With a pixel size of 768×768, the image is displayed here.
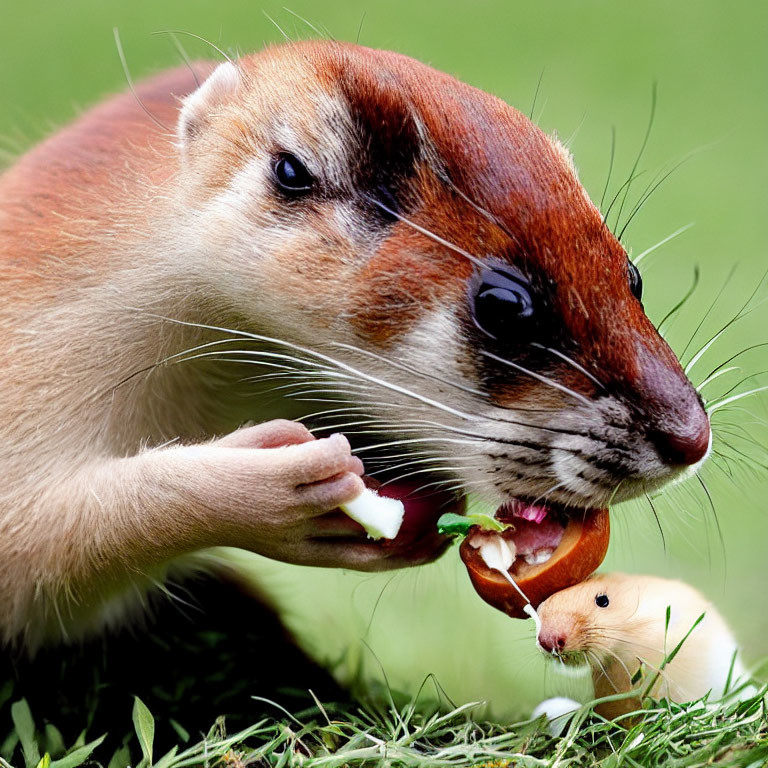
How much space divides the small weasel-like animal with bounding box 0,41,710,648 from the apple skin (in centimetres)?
7

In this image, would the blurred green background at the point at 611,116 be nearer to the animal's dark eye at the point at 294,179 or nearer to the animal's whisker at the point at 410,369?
the animal's whisker at the point at 410,369

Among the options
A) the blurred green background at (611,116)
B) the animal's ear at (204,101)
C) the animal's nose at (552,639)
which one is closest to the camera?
the animal's nose at (552,639)

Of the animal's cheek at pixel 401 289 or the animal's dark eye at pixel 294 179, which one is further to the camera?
the animal's dark eye at pixel 294 179

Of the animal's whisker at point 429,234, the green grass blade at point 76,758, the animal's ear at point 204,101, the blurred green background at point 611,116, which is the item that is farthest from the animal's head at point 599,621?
the animal's ear at point 204,101

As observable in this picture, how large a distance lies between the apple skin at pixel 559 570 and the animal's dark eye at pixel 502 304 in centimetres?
40

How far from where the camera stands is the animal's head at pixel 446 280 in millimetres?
2326

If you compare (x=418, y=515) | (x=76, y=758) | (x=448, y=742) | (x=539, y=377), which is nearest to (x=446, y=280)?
(x=539, y=377)

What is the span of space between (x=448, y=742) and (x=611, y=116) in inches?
208

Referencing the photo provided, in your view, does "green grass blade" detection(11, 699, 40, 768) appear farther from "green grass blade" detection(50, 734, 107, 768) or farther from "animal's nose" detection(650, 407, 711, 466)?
"animal's nose" detection(650, 407, 711, 466)

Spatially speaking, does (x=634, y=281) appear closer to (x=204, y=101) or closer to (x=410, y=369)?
(x=410, y=369)

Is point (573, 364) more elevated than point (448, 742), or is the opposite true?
point (573, 364)

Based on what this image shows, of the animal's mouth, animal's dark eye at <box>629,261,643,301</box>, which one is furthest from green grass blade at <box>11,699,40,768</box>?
animal's dark eye at <box>629,261,643,301</box>

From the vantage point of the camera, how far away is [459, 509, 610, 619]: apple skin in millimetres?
2445

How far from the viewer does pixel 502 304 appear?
2.34 m
